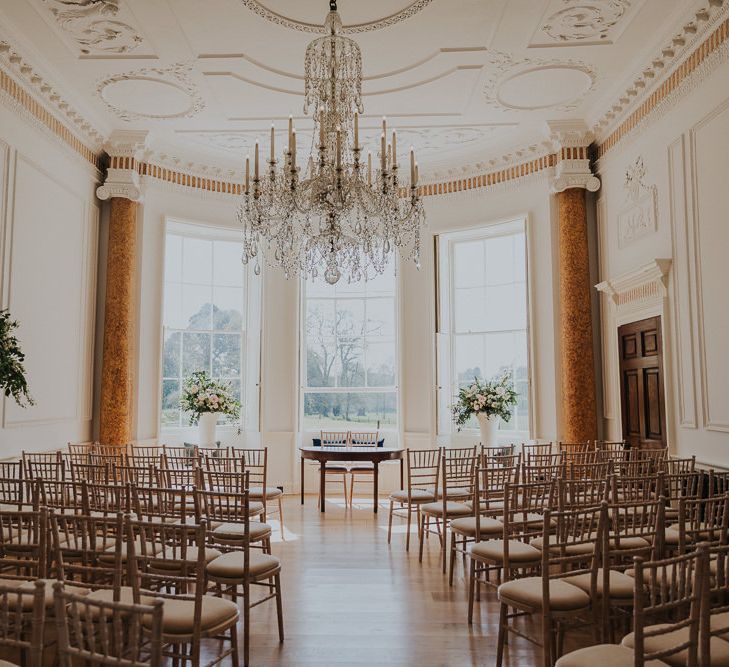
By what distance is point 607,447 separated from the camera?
7.21 m

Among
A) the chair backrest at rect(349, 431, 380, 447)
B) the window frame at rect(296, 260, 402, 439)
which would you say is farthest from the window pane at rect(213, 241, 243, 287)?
the chair backrest at rect(349, 431, 380, 447)

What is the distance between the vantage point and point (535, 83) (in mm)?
6809

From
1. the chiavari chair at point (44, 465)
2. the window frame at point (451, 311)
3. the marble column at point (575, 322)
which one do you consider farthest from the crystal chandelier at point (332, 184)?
the window frame at point (451, 311)

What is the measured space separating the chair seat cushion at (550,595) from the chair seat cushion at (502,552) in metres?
0.45

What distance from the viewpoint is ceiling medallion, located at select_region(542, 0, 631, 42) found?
17.6ft

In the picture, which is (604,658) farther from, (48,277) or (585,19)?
(48,277)

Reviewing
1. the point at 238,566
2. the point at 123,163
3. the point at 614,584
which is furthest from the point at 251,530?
the point at 123,163

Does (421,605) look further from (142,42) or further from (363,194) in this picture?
(142,42)

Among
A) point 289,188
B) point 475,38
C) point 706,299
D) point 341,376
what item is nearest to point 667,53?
point 475,38

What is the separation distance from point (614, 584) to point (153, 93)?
639 centimetres

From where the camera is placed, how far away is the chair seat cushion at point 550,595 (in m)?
3.08

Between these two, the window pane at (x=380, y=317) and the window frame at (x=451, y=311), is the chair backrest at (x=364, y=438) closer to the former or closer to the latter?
the window frame at (x=451, y=311)

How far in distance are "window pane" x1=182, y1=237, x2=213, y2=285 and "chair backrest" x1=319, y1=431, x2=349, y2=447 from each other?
2780 mm

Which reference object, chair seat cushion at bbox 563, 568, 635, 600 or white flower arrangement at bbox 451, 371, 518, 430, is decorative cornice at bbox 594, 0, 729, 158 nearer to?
white flower arrangement at bbox 451, 371, 518, 430
